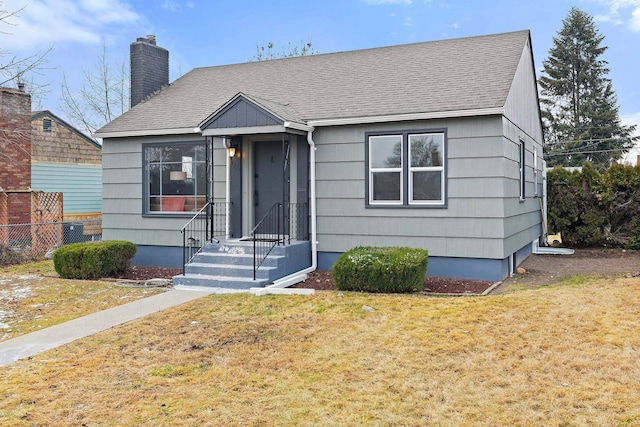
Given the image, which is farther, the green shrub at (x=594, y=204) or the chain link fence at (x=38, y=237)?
the green shrub at (x=594, y=204)

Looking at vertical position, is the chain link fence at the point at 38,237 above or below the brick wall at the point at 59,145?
below

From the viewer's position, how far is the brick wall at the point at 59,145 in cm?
2122

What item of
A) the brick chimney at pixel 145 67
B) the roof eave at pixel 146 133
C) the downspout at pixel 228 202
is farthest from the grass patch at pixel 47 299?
the brick chimney at pixel 145 67

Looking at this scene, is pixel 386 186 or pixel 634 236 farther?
pixel 634 236

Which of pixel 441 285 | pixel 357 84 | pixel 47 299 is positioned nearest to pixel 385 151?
pixel 357 84

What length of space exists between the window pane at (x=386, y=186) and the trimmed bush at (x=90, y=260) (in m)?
5.14

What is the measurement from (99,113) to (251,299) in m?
23.1

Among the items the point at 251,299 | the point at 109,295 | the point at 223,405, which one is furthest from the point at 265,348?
the point at 109,295

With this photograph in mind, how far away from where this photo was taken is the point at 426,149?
9.89 meters

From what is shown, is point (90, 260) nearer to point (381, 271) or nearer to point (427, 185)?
point (381, 271)

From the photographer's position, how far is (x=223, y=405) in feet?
14.1

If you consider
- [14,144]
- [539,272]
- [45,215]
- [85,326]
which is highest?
[14,144]

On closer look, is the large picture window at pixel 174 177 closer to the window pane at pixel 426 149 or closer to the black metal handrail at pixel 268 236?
the black metal handrail at pixel 268 236

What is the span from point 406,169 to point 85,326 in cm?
593
